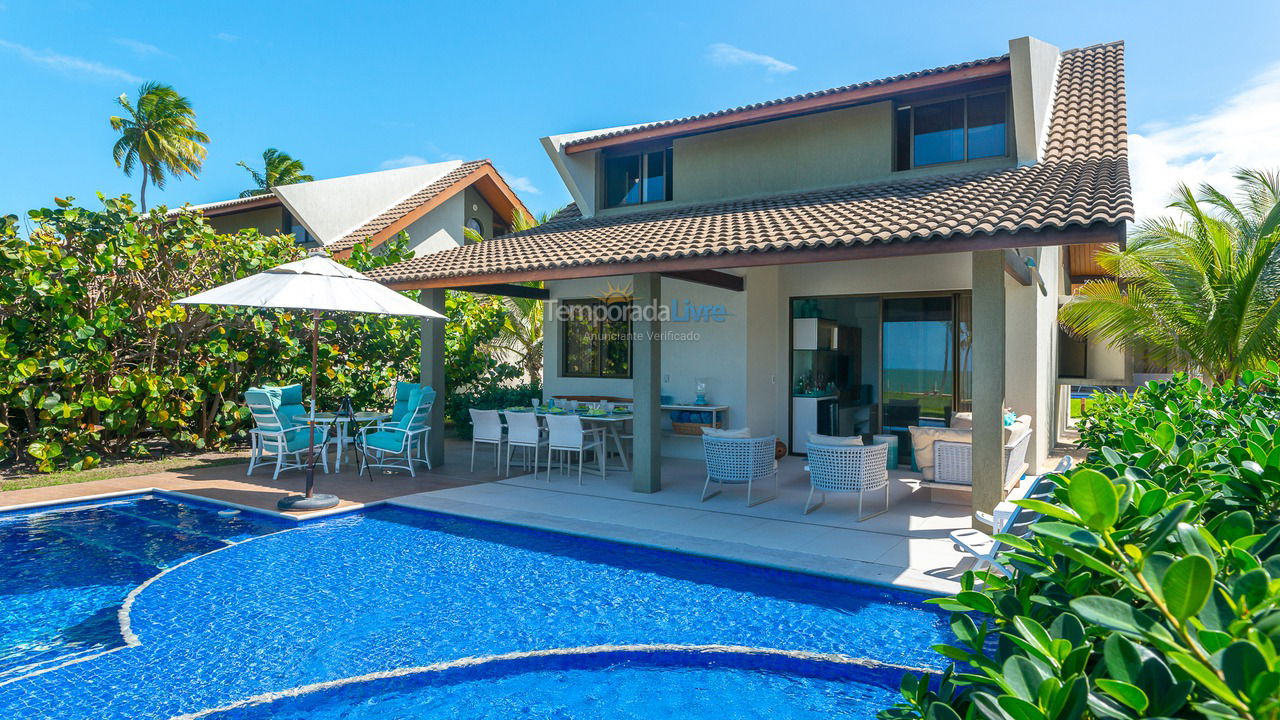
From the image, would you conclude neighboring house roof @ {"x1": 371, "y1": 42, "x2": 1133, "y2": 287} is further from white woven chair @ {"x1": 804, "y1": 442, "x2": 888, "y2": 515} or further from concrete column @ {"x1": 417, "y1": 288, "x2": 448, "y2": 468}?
white woven chair @ {"x1": 804, "y1": 442, "x2": 888, "y2": 515}

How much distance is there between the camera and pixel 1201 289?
12.9 metres

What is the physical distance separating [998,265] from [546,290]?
958 cm

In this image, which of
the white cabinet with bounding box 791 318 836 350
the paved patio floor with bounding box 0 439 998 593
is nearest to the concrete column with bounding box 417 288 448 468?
the paved patio floor with bounding box 0 439 998 593

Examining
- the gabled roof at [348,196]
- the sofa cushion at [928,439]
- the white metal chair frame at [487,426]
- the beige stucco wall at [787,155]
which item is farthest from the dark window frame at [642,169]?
the gabled roof at [348,196]

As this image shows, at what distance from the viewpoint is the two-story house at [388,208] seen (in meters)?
21.8

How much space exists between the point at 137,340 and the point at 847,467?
477 inches

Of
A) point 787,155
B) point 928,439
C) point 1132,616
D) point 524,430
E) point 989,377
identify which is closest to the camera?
point 1132,616

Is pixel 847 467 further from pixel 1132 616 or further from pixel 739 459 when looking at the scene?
pixel 1132 616

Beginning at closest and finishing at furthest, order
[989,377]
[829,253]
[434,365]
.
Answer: [989,377], [829,253], [434,365]

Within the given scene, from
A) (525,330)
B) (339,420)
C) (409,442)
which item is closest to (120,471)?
(339,420)

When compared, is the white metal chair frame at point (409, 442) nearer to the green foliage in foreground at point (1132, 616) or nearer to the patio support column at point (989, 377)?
the patio support column at point (989, 377)

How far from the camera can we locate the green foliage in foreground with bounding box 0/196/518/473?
11.0m

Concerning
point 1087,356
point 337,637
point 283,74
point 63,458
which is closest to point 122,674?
point 337,637

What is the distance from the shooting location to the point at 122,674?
479 cm
